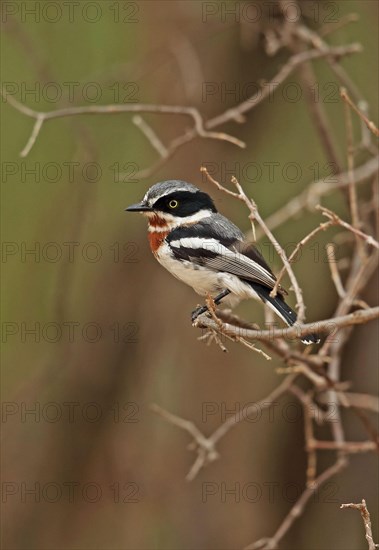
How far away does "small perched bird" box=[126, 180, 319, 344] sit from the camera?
13.5 ft

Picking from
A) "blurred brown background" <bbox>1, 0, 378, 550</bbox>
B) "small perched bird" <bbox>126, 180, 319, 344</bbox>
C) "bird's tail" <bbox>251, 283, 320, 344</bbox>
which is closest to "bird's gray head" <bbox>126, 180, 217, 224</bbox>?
"small perched bird" <bbox>126, 180, 319, 344</bbox>

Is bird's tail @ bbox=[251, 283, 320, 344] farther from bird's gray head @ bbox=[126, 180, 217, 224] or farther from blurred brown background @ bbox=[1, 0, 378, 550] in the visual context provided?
blurred brown background @ bbox=[1, 0, 378, 550]

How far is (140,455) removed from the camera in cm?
691

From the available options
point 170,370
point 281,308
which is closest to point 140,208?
A: point 281,308

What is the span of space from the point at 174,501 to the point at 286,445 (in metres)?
1.04

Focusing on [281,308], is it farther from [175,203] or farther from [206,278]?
[175,203]

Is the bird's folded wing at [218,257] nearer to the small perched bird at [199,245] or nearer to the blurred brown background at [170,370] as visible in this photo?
the small perched bird at [199,245]

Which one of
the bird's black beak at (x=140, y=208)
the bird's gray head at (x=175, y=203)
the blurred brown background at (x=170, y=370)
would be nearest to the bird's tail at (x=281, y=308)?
the bird's gray head at (x=175, y=203)

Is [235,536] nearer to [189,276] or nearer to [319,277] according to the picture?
[319,277]

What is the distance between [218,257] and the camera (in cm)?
416

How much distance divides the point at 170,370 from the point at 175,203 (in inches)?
115

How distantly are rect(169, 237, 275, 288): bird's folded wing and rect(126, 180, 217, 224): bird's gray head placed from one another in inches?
5.7

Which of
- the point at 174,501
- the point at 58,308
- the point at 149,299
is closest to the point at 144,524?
the point at 174,501

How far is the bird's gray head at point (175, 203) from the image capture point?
419 centimetres
